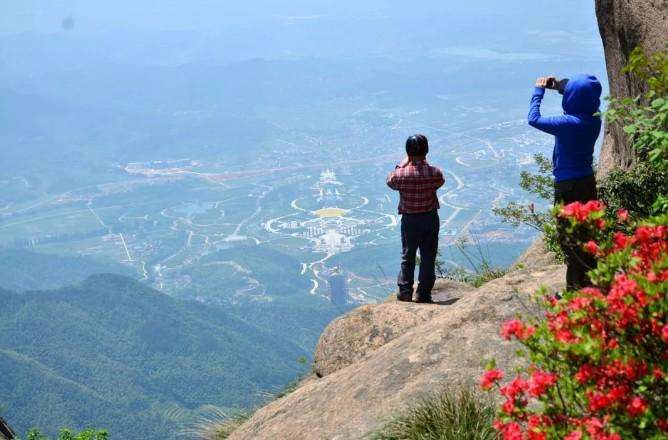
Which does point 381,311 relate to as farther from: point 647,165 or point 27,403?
point 27,403

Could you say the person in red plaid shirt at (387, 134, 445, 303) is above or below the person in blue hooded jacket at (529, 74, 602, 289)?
below

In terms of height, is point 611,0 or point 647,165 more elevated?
point 611,0

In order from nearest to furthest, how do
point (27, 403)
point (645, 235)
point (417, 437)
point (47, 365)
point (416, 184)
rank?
1. point (645, 235)
2. point (417, 437)
3. point (416, 184)
4. point (27, 403)
5. point (47, 365)

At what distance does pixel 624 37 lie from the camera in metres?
11.7

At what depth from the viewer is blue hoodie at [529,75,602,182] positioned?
7.79 m

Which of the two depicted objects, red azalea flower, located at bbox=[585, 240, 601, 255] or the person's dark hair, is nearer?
red azalea flower, located at bbox=[585, 240, 601, 255]

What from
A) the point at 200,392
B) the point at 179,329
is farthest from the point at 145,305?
the point at 200,392

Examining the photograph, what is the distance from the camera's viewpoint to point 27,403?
125250mm

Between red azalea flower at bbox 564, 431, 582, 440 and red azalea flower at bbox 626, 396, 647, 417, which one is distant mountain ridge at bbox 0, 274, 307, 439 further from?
red azalea flower at bbox 626, 396, 647, 417

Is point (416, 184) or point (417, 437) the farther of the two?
point (416, 184)

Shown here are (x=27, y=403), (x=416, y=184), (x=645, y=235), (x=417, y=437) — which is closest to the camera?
(x=645, y=235)

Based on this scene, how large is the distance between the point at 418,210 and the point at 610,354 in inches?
293

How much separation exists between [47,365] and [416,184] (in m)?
153

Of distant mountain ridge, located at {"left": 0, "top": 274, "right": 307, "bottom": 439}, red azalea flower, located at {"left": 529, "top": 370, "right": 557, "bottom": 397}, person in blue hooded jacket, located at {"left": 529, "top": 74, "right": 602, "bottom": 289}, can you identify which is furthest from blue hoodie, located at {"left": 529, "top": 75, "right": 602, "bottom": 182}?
distant mountain ridge, located at {"left": 0, "top": 274, "right": 307, "bottom": 439}
